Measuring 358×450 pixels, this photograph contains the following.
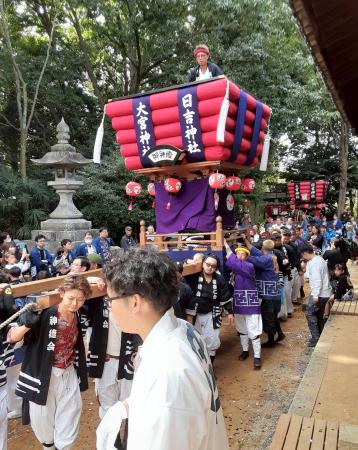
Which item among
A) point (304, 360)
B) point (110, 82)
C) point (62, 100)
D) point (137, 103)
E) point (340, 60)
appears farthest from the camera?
point (110, 82)

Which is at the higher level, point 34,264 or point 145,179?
point 145,179

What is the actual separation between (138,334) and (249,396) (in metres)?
3.63

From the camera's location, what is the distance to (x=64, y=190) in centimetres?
1290

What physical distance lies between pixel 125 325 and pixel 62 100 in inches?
718

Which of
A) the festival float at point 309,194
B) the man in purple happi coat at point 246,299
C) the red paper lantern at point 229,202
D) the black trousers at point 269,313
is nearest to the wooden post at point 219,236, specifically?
the man in purple happi coat at point 246,299

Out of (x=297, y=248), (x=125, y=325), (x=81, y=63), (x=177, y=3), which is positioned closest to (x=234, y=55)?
(x=177, y=3)

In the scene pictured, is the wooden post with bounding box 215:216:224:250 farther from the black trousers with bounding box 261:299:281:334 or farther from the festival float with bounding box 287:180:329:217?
the festival float with bounding box 287:180:329:217

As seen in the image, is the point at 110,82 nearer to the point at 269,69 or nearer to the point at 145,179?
the point at 145,179

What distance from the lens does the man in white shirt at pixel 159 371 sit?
3.49ft

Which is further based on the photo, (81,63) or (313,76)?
(81,63)

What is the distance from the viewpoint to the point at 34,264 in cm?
802

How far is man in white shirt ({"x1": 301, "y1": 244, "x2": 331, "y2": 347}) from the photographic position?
5.76 metres

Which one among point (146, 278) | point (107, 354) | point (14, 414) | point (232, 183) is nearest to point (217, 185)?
point (232, 183)

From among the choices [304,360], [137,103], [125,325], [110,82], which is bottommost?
[304,360]
